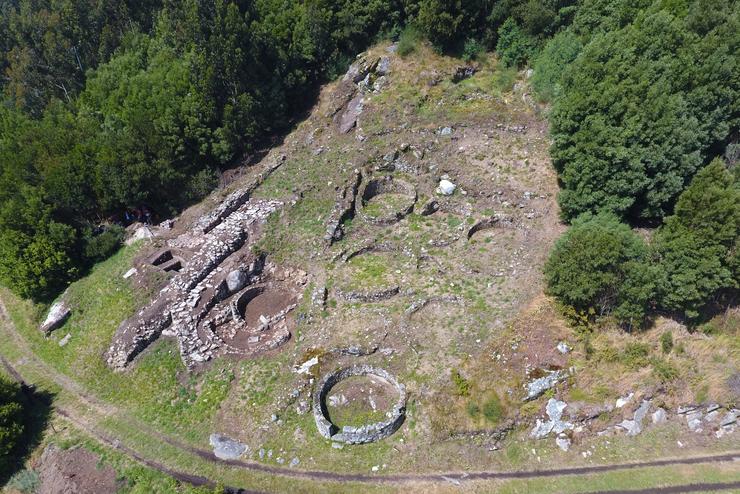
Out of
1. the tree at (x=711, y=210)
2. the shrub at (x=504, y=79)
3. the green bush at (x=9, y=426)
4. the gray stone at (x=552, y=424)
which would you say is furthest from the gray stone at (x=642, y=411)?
the shrub at (x=504, y=79)

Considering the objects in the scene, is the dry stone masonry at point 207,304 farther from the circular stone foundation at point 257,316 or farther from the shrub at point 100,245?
the shrub at point 100,245

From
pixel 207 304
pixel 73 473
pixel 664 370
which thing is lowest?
pixel 664 370

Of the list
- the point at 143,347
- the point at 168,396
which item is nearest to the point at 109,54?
the point at 143,347

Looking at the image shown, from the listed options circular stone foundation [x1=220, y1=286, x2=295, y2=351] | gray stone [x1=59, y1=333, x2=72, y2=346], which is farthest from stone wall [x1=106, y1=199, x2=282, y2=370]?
gray stone [x1=59, y1=333, x2=72, y2=346]

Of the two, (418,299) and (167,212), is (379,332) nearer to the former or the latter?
(418,299)

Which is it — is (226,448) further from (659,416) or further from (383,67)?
(383,67)

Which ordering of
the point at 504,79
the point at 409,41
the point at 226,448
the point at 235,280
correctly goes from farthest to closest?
the point at 409,41 < the point at 504,79 < the point at 235,280 < the point at 226,448

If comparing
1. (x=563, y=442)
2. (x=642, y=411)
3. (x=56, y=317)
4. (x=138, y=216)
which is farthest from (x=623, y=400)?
(x=138, y=216)
